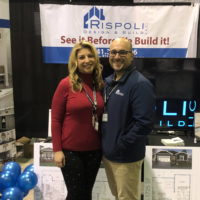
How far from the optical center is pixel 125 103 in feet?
5.10

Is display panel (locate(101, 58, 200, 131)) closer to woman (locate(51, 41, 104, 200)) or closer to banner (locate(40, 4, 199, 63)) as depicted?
banner (locate(40, 4, 199, 63))

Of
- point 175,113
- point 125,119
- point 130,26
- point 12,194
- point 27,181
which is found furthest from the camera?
point 130,26

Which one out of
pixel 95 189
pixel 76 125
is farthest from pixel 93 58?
pixel 95 189

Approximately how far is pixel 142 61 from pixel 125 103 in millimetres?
1170

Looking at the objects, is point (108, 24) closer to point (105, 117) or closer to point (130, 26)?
point (130, 26)

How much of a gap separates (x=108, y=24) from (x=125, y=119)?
181cm

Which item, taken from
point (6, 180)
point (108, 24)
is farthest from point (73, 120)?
point (108, 24)

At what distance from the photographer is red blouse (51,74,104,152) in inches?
63.4

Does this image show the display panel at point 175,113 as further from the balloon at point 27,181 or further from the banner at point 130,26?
the balloon at point 27,181

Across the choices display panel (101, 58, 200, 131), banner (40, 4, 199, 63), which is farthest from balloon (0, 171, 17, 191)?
banner (40, 4, 199, 63)

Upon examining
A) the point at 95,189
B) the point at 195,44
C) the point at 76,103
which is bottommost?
the point at 95,189

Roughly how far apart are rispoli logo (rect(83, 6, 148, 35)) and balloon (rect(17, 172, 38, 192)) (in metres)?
1.73

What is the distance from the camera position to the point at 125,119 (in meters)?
1.57

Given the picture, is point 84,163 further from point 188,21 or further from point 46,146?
point 188,21
